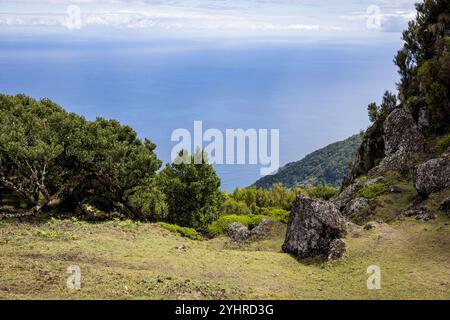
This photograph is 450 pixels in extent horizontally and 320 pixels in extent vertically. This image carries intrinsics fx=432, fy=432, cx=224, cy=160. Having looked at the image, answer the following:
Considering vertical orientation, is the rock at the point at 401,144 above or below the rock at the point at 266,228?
above

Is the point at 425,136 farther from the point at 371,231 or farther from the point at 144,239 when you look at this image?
the point at 144,239

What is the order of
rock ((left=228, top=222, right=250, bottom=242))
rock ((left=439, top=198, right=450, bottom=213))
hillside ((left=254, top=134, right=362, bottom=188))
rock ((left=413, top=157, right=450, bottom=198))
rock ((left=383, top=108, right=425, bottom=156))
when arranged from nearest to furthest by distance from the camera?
rock ((left=439, top=198, right=450, bottom=213)) < rock ((left=413, top=157, right=450, bottom=198)) < rock ((left=228, top=222, right=250, bottom=242)) < rock ((left=383, top=108, right=425, bottom=156)) < hillside ((left=254, top=134, right=362, bottom=188))

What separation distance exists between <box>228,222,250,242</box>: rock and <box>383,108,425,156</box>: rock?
61.5ft

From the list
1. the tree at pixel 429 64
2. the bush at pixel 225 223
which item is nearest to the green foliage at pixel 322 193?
the tree at pixel 429 64

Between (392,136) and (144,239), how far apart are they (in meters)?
28.7

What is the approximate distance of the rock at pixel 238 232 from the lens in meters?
37.3

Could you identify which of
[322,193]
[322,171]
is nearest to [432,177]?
[322,193]

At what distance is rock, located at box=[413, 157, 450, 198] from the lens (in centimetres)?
3369

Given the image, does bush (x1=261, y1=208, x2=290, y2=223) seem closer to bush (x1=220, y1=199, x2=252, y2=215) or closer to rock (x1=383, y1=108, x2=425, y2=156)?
rock (x1=383, y1=108, x2=425, y2=156)

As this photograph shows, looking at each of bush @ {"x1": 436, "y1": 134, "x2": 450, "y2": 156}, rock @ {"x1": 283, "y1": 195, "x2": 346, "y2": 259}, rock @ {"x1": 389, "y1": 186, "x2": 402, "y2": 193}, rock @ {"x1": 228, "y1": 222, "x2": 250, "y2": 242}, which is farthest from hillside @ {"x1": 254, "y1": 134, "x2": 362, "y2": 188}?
rock @ {"x1": 283, "y1": 195, "x2": 346, "y2": 259}

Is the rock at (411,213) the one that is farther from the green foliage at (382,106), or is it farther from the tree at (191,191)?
the green foliage at (382,106)

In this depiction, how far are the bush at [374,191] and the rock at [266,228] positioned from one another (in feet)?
26.7

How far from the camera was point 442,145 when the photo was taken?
41.2 metres

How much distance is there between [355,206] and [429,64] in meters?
23.5
